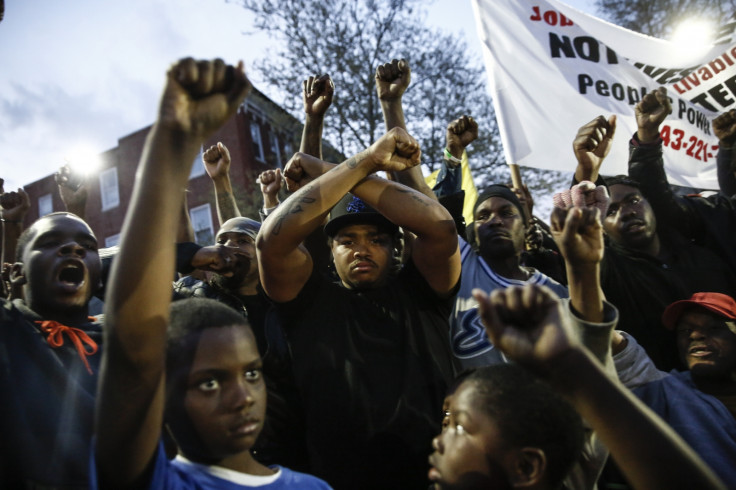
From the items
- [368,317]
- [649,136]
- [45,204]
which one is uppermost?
[45,204]

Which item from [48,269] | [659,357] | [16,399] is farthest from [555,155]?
[16,399]

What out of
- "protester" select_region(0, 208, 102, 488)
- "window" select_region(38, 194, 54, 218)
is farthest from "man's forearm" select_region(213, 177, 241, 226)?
"window" select_region(38, 194, 54, 218)

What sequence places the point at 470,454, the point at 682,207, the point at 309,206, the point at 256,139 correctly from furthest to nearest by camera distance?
the point at 256,139 → the point at 682,207 → the point at 309,206 → the point at 470,454

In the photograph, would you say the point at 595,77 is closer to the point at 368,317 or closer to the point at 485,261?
the point at 485,261

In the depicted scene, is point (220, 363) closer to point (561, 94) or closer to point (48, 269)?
point (48, 269)

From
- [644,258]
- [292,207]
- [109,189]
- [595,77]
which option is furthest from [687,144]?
[109,189]

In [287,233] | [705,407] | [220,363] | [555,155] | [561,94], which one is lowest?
[705,407]

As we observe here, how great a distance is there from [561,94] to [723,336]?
306 cm

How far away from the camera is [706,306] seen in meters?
2.95

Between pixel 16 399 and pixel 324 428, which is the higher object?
pixel 16 399

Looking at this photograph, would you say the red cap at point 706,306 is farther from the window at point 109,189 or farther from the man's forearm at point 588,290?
the window at point 109,189

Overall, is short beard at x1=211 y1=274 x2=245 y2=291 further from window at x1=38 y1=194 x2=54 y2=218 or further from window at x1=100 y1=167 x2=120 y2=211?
window at x1=38 y1=194 x2=54 y2=218

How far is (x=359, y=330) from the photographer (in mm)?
2506

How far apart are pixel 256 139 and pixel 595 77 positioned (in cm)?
2169
